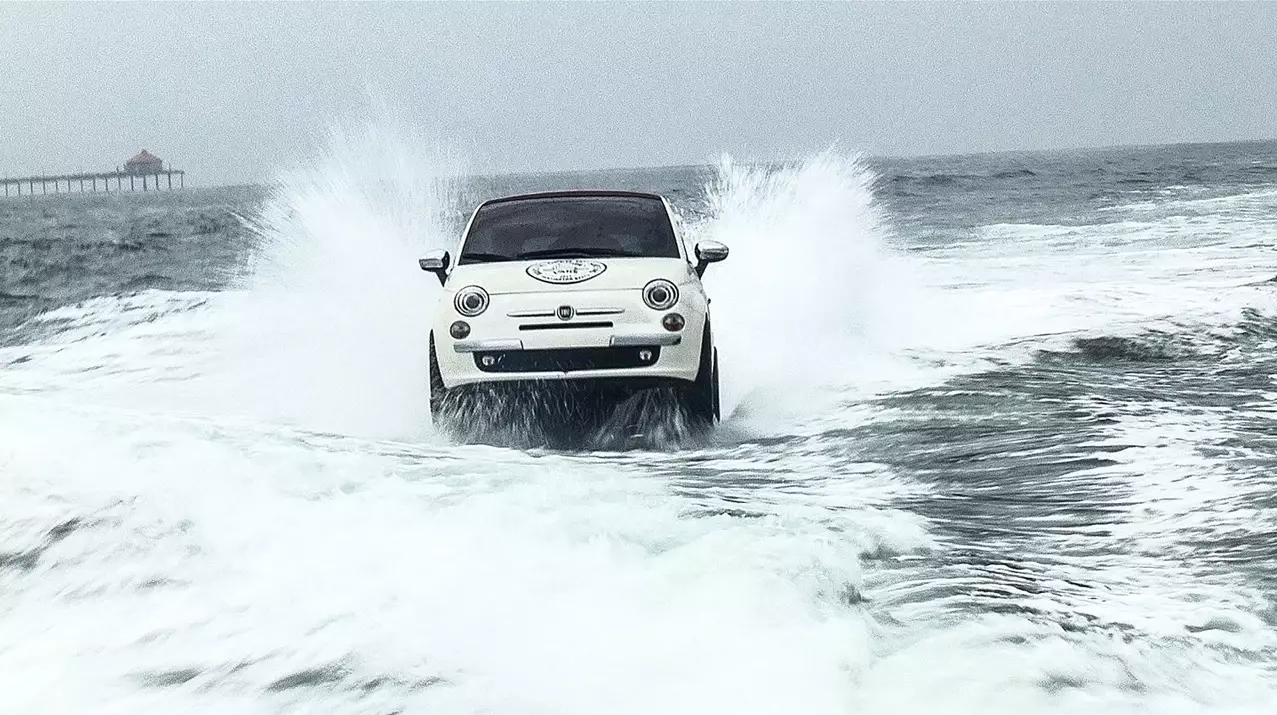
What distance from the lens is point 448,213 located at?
55.5ft

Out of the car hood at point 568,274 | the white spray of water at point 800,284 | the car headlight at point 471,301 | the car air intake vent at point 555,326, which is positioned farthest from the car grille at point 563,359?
the white spray of water at point 800,284

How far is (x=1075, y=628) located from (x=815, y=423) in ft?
14.1

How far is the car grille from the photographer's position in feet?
24.4

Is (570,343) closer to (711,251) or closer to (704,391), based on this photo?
(704,391)

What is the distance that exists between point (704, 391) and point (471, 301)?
1430 mm

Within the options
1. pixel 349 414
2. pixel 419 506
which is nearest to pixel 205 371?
pixel 349 414

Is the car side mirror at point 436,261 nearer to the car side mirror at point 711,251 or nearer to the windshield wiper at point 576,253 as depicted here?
the windshield wiper at point 576,253

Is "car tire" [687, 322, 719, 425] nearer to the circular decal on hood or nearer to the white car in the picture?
the white car

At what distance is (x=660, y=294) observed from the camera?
763 cm

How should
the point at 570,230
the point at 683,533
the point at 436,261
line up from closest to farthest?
the point at 683,533 → the point at 436,261 → the point at 570,230

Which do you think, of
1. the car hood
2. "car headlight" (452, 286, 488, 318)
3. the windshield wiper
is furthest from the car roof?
"car headlight" (452, 286, 488, 318)

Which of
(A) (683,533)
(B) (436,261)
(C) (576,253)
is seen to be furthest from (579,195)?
(A) (683,533)

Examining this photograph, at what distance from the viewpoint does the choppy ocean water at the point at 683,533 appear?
3.92 metres

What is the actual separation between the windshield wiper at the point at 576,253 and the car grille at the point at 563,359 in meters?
0.86
